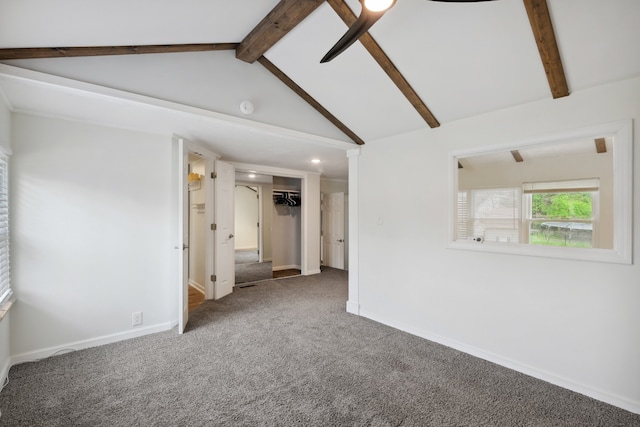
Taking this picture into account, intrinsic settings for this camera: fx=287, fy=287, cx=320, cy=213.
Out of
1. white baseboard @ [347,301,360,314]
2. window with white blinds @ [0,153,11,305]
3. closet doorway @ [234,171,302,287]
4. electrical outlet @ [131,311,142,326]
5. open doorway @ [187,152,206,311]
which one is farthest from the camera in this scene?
closet doorway @ [234,171,302,287]

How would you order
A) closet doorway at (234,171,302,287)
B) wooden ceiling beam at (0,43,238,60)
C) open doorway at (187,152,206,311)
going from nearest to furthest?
wooden ceiling beam at (0,43,238,60) < open doorway at (187,152,206,311) < closet doorway at (234,171,302,287)

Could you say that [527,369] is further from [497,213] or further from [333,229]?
[333,229]

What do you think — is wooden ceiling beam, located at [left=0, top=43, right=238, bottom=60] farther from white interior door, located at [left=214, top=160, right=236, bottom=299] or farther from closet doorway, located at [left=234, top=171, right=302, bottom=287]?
closet doorway, located at [left=234, top=171, right=302, bottom=287]

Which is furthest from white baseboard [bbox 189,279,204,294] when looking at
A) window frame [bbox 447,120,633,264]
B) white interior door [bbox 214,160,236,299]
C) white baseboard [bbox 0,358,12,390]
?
window frame [bbox 447,120,633,264]

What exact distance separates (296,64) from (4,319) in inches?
126

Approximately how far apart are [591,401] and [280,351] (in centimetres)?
239

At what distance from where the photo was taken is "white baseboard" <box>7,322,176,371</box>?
248 cm

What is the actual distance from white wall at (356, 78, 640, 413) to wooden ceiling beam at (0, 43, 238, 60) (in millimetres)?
2112

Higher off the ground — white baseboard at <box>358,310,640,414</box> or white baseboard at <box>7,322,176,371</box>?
white baseboard at <box>7,322,176,371</box>

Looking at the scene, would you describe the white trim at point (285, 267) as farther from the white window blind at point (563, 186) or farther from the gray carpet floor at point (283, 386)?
the white window blind at point (563, 186)

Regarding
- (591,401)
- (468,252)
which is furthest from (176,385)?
(591,401)

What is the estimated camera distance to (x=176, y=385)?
7.12 feet

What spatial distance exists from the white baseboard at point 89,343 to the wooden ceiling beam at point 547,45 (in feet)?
13.5

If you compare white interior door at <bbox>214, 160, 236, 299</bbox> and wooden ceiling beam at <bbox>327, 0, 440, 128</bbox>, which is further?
white interior door at <bbox>214, 160, 236, 299</bbox>
